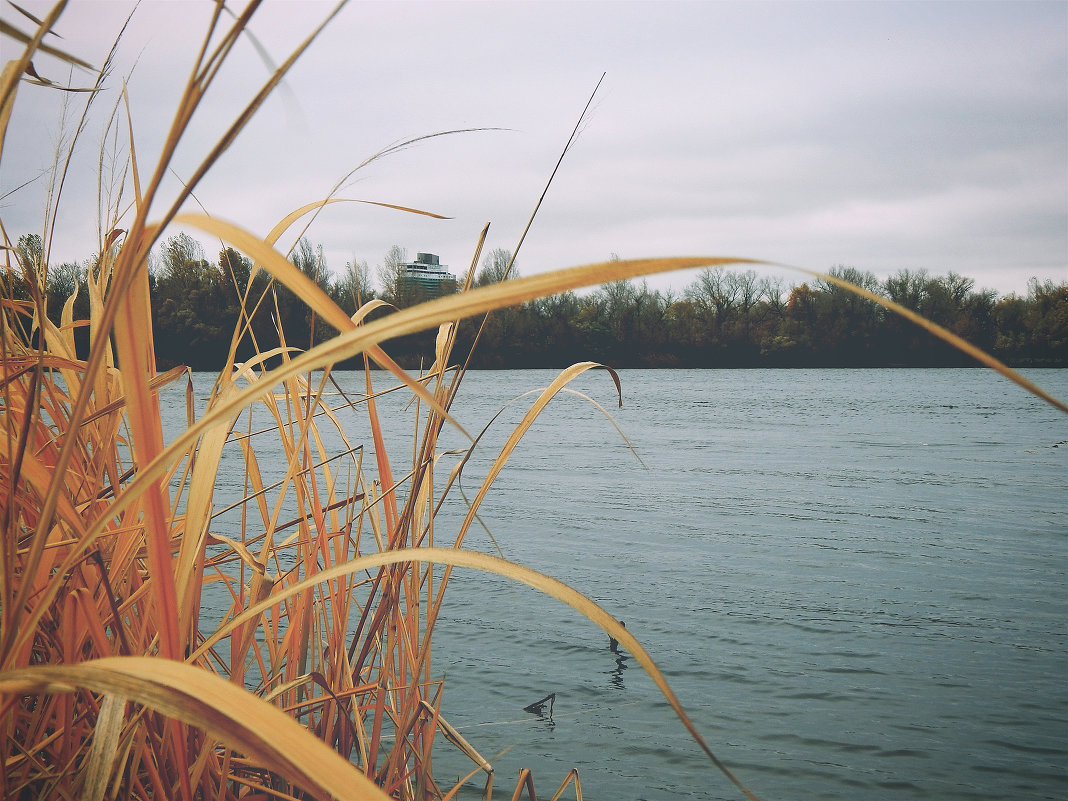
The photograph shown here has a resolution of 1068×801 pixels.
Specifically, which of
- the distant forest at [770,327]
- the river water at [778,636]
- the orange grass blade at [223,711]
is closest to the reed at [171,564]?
the orange grass blade at [223,711]

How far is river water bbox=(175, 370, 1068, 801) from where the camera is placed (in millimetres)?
3145

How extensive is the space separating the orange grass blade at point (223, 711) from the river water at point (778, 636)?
1117 millimetres

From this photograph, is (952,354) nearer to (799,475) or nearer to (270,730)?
(799,475)

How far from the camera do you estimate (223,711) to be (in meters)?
0.36

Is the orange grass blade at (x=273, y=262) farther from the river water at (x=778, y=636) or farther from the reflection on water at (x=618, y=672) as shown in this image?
the reflection on water at (x=618, y=672)

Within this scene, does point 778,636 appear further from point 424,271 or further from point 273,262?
point 273,262

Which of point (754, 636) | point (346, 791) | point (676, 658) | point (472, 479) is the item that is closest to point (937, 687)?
point (754, 636)

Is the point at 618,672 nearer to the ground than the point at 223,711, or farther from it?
nearer to the ground

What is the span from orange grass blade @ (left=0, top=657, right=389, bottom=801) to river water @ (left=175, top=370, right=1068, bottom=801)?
1117 mm

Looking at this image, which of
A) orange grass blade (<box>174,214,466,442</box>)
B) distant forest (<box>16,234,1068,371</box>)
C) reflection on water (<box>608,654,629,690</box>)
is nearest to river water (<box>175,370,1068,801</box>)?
reflection on water (<box>608,654,629,690</box>)

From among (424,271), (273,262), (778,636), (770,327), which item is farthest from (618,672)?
(770,327)

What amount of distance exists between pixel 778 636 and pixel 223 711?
4708 millimetres

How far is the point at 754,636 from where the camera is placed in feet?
15.0

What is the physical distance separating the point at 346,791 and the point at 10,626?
29 cm
